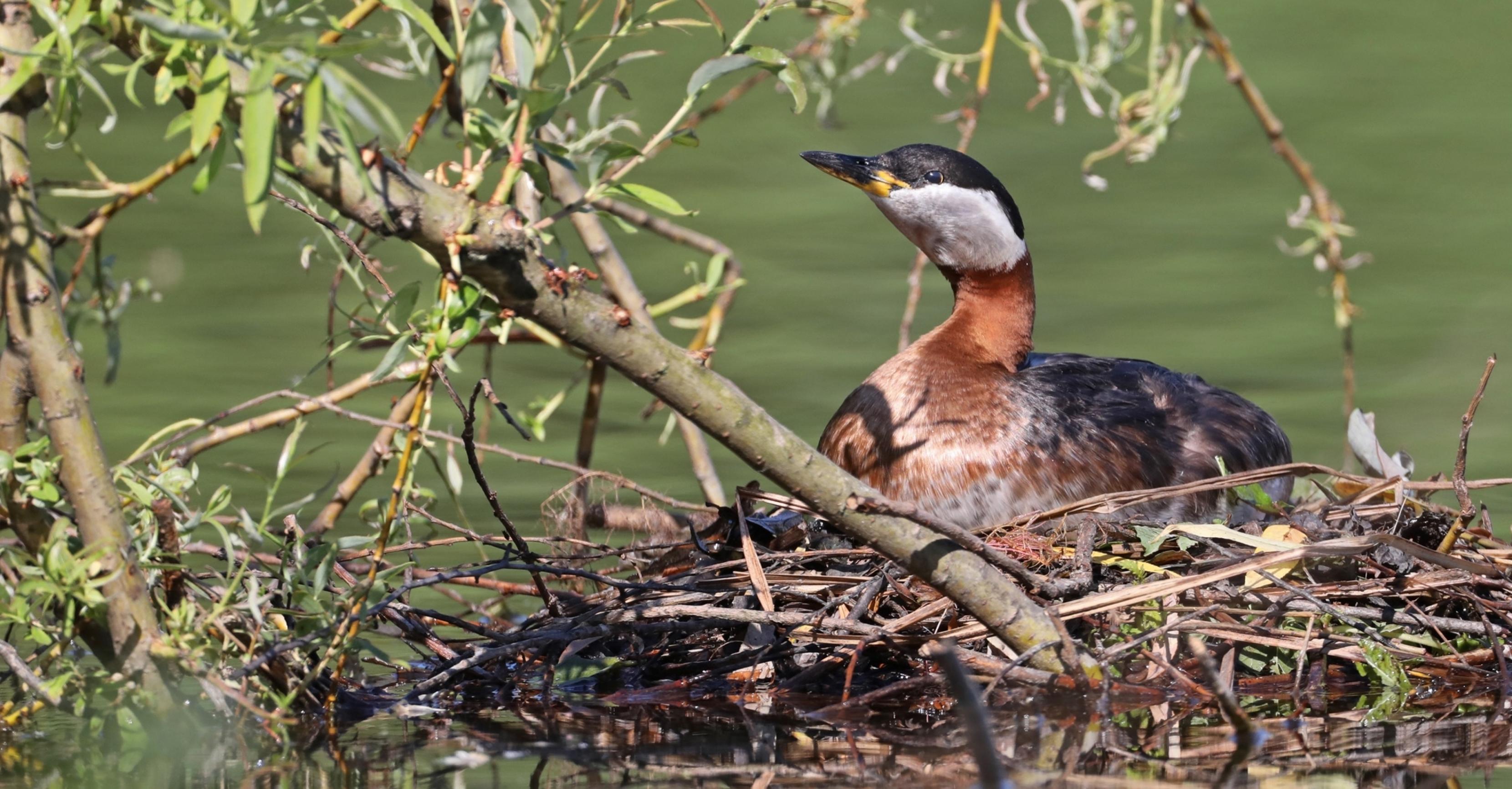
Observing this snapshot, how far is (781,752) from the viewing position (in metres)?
3.03

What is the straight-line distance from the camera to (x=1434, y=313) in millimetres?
8250

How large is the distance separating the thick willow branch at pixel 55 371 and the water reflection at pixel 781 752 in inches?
11.1

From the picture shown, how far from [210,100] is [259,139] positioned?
175 millimetres

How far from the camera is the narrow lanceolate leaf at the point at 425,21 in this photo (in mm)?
2465

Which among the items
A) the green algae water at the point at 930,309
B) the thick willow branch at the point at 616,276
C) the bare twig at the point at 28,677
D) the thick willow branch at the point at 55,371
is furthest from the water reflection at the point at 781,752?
the thick willow branch at the point at 616,276

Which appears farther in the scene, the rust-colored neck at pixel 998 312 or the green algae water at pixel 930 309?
the rust-colored neck at pixel 998 312

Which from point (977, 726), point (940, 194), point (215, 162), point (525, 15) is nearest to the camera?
point (977, 726)

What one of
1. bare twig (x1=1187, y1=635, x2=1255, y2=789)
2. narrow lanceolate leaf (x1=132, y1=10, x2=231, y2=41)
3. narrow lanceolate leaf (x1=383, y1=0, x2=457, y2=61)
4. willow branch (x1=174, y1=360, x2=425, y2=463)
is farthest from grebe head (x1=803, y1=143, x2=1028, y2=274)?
narrow lanceolate leaf (x1=132, y1=10, x2=231, y2=41)

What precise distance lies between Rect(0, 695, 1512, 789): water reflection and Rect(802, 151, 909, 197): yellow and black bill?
2.10 m

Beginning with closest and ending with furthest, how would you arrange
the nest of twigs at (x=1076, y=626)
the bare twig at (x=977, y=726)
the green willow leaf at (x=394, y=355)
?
the bare twig at (x=977, y=726) < the green willow leaf at (x=394, y=355) < the nest of twigs at (x=1076, y=626)

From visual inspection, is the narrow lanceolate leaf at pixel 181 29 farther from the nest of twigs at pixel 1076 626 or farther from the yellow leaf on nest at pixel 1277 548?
the yellow leaf on nest at pixel 1277 548

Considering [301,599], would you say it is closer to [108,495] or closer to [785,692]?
[108,495]

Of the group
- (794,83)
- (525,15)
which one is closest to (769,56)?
(794,83)

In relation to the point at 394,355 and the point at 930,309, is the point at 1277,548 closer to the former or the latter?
the point at 394,355
